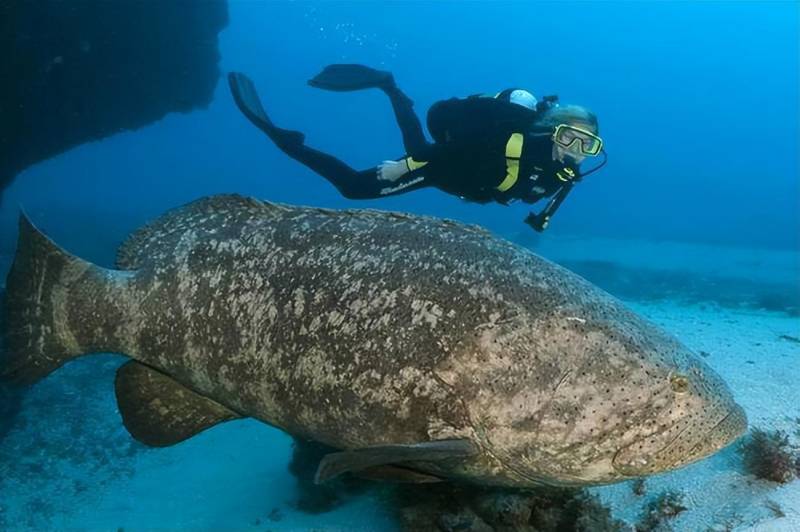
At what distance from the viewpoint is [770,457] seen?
3643 millimetres

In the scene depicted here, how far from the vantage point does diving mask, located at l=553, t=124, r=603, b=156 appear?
20.1 feet

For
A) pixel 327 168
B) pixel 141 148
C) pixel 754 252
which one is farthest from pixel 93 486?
pixel 141 148

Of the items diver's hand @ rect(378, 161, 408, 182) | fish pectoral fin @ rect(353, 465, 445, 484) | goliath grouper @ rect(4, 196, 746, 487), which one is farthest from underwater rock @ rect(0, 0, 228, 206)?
fish pectoral fin @ rect(353, 465, 445, 484)

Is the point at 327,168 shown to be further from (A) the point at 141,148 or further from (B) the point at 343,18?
(A) the point at 141,148

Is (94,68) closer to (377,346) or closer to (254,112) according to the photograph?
(254,112)

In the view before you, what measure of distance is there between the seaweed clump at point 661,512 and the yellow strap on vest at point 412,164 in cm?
467

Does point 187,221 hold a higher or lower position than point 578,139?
lower

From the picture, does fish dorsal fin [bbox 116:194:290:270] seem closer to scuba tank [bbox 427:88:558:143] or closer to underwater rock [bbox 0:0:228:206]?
scuba tank [bbox 427:88:558:143]

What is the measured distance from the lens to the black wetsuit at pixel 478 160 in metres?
6.32

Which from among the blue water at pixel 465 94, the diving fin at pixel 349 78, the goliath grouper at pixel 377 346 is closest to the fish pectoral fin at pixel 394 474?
the goliath grouper at pixel 377 346

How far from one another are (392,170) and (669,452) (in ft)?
17.6

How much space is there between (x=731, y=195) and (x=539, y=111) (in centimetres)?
8696

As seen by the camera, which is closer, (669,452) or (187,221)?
(669,452)

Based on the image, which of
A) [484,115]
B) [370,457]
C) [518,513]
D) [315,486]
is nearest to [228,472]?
[315,486]
